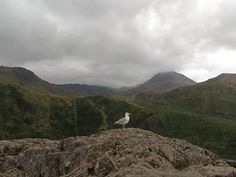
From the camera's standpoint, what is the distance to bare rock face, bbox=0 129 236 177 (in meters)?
33.4

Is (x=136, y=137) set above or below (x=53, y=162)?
above

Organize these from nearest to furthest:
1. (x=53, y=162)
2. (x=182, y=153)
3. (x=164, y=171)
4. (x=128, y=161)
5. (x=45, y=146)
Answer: (x=164, y=171), (x=128, y=161), (x=182, y=153), (x=53, y=162), (x=45, y=146)

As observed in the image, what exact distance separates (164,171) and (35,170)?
20.5 metres

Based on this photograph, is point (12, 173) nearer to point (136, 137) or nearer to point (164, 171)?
point (136, 137)

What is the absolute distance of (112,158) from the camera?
36781 millimetres

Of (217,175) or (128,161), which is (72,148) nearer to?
(128,161)

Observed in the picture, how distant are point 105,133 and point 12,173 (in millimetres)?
11190

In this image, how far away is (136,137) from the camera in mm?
43250

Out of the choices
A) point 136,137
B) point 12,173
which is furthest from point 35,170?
point 136,137

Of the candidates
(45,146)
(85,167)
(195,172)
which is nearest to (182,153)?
(195,172)

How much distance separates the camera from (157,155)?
37.1m

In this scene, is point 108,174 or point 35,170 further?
point 35,170

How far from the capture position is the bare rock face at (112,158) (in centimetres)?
3335

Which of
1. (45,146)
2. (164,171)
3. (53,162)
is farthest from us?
(45,146)
